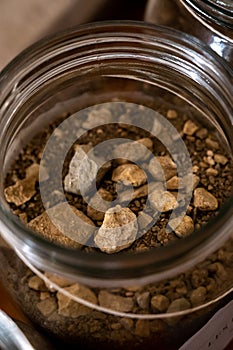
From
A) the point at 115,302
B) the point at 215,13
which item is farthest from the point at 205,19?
the point at 115,302

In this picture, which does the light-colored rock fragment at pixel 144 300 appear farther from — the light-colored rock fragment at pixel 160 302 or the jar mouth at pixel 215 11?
the jar mouth at pixel 215 11

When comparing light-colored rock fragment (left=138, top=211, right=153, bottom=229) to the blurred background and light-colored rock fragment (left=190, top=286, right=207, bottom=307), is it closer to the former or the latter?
light-colored rock fragment (left=190, top=286, right=207, bottom=307)

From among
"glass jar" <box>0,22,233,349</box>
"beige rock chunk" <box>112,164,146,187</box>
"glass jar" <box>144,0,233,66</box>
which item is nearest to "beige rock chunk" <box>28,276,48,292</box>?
"glass jar" <box>0,22,233,349</box>

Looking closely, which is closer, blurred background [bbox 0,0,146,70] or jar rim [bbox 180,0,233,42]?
jar rim [bbox 180,0,233,42]

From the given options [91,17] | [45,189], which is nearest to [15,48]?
[91,17]

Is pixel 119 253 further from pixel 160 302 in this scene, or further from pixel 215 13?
pixel 215 13

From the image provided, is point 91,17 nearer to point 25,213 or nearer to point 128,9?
point 128,9
